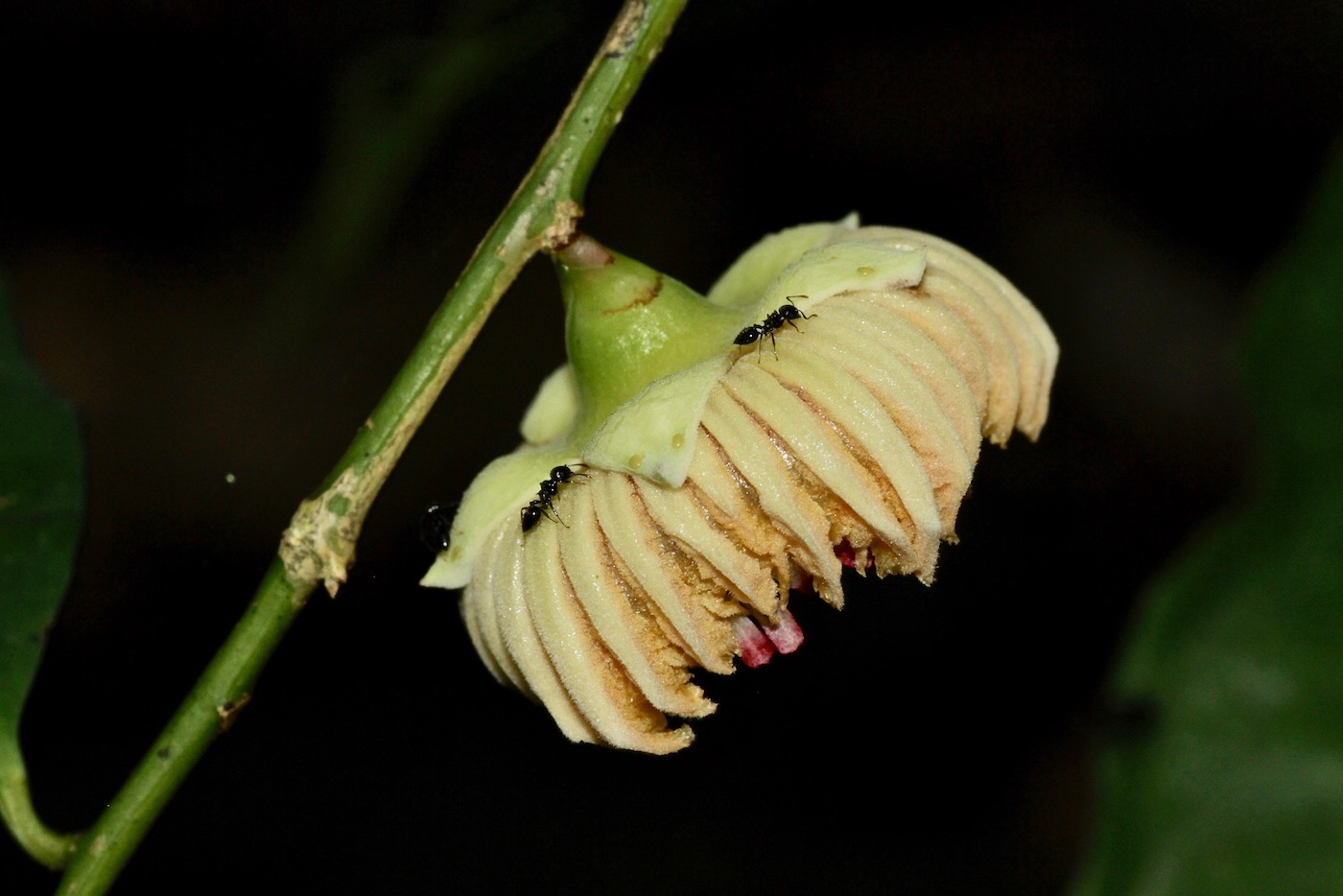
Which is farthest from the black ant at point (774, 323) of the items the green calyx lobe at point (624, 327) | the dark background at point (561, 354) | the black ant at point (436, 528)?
the dark background at point (561, 354)

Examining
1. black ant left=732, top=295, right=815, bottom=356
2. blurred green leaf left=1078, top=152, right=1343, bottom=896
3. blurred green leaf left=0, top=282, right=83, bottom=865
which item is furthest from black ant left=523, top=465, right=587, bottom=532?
blurred green leaf left=0, top=282, right=83, bottom=865

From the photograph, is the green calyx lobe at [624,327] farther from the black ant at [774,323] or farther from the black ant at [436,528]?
the black ant at [436,528]

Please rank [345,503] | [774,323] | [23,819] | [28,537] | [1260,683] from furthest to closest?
[28,537] → [23,819] → [345,503] → [774,323] → [1260,683]

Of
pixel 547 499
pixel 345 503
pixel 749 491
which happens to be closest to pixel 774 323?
pixel 749 491

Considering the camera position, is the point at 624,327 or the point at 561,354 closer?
the point at 624,327

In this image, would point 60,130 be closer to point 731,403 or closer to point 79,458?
point 79,458

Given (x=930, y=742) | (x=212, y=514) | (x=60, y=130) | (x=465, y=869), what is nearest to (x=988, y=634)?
(x=930, y=742)

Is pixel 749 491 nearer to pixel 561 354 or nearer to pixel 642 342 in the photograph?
pixel 642 342

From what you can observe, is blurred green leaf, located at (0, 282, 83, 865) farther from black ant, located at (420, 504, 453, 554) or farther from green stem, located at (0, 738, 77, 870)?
black ant, located at (420, 504, 453, 554)
